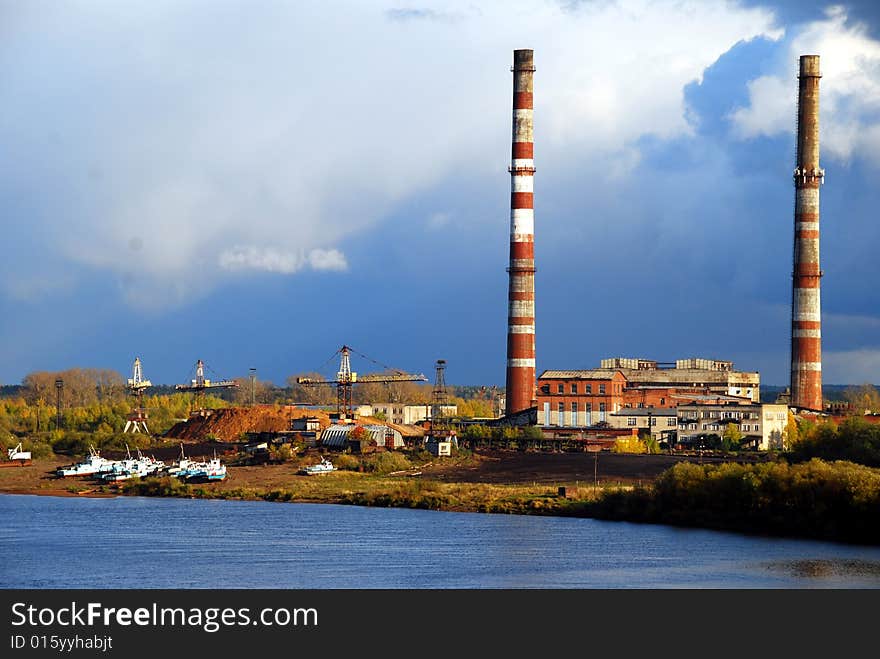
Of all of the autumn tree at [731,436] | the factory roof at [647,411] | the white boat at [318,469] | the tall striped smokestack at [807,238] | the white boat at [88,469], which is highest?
the tall striped smokestack at [807,238]

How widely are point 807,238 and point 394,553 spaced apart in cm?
5025

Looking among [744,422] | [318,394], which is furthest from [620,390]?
[318,394]

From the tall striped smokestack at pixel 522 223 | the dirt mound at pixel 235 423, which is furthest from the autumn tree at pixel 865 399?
the dirt mound at pixel 235 423

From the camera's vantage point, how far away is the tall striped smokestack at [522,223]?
90.2 meters

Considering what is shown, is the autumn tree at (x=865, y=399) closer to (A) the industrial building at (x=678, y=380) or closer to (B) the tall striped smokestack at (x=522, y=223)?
(A) the industrial building at (x=678, y=380)

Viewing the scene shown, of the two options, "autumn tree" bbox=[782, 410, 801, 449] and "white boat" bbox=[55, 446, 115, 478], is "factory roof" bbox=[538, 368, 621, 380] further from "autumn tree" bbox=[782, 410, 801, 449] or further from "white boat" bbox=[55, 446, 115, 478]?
"white boat" bbox=[55, 446, 115, 478]

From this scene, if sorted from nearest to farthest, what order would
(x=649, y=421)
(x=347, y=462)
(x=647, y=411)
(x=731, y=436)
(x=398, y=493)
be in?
(x=398, y=493)
(x=347, y=462)
(x=731, y=436)
(x=649, y=421)
(x=647, y=411)

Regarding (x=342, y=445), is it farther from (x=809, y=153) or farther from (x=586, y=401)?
(x=809, y=153)

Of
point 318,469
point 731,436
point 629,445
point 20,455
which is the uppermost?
point 731,436

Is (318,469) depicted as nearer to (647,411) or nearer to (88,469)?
(88,469)

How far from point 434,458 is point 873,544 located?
37803 mm

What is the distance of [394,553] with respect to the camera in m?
46.1

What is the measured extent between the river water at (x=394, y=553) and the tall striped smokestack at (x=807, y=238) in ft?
118

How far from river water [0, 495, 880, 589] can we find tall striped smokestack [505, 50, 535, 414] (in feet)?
103
